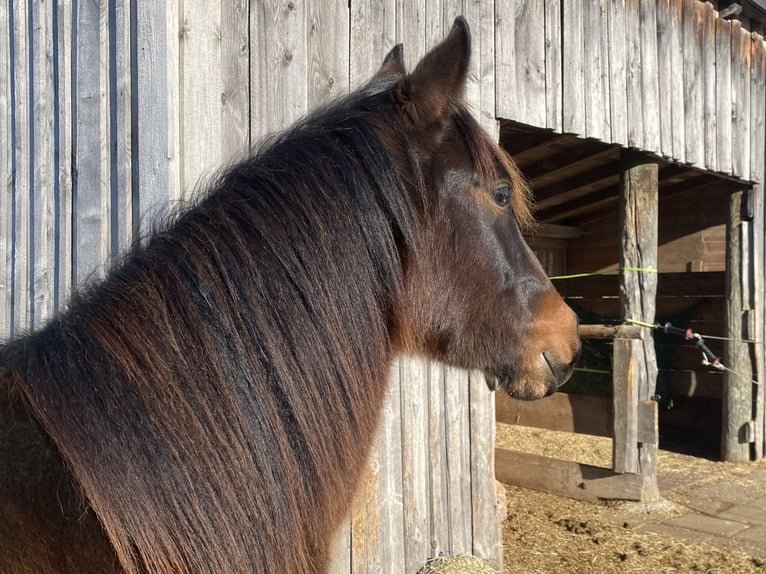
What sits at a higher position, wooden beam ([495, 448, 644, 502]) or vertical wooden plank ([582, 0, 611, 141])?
vertical wooden plank ([582, 0, 611, 141])

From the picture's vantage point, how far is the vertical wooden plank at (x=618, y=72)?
4.94 meters

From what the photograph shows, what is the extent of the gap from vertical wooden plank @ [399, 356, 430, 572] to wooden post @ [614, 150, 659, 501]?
8.52ft

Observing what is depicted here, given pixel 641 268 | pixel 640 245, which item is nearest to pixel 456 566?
pixel 641 268

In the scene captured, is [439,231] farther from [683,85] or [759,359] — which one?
[759,359]

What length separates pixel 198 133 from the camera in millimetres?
2598

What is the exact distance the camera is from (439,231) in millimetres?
1650

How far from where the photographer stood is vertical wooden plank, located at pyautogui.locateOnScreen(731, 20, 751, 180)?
255 inches

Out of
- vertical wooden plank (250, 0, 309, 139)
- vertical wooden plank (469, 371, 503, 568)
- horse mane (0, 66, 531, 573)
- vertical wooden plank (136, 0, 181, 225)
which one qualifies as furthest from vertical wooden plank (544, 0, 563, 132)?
horse mane (0, 66, 531, 573)

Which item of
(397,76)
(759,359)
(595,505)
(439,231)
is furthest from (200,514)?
(759,359)

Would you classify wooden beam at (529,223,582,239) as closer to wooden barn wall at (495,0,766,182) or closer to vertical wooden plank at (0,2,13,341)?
wooden barn wall at (495,0,766,182)

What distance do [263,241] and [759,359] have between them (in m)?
7.20

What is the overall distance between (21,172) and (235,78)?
5.48 ft

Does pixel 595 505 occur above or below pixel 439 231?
below

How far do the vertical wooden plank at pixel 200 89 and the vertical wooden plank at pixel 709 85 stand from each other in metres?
5.04
